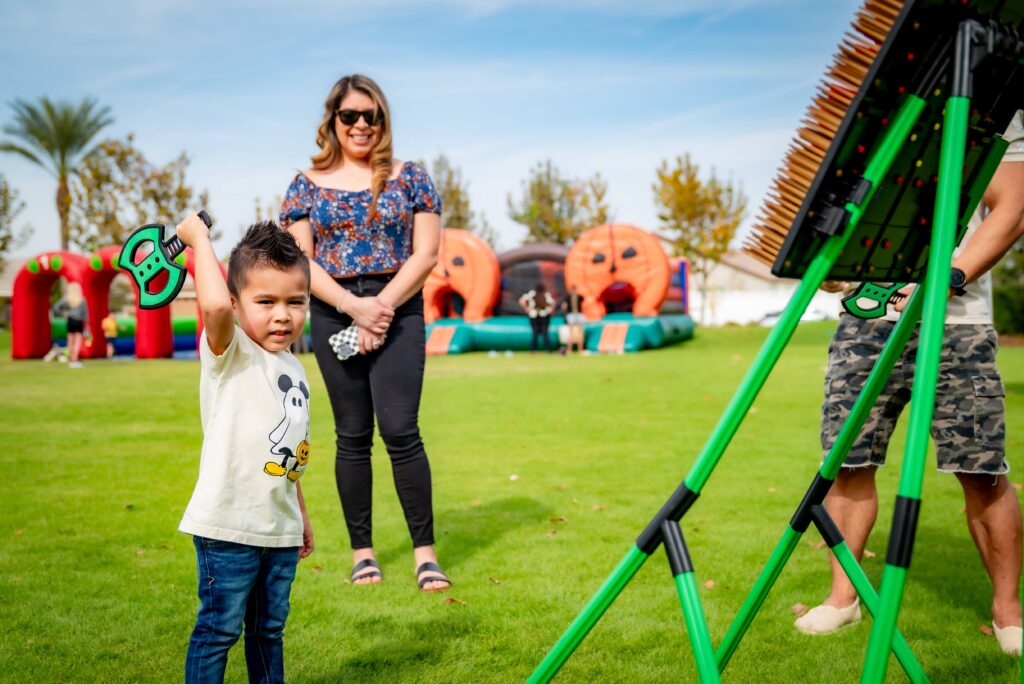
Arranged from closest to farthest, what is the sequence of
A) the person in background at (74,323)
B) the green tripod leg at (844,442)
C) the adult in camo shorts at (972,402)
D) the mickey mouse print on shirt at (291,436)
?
the green tripod leg at (844,442), the mickey mouse print on shirt at (291,436), the adult in camo shorts at (972,402), the person in background at (74,323)

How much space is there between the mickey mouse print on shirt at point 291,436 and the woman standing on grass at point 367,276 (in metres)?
1.38

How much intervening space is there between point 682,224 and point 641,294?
19657mm

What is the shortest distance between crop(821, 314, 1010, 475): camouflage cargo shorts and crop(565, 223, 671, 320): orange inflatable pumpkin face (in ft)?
70.8

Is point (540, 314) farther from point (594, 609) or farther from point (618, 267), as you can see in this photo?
point (594, 609)

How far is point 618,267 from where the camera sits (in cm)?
2541

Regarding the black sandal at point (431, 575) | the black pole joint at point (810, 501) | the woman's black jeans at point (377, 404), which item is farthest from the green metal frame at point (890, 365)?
the woman's black jeans at point (377, 404)

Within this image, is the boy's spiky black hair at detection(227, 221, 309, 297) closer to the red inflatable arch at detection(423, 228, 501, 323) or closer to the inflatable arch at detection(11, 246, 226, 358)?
the inflatable arch at detection(11, 246, 226, 358)

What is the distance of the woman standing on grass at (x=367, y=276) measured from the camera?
4180 millimetres

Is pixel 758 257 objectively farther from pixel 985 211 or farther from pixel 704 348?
pixel 704 348

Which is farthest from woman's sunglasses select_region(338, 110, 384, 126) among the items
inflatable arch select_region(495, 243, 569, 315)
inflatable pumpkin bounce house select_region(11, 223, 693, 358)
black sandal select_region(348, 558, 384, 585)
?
inflatable arch select_region(495, 243, 569, 315)

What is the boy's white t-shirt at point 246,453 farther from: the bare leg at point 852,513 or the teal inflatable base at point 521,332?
the teal inflatable base at point 521,332

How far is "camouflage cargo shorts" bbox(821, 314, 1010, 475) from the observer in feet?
10.9

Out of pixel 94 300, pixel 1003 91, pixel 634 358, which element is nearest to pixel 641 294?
pixel 634 358

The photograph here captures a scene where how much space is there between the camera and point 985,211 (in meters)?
3.41
